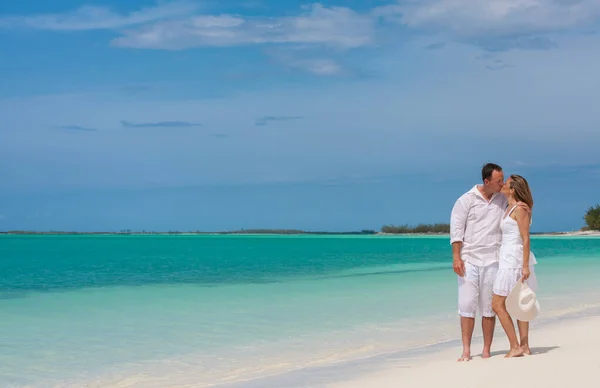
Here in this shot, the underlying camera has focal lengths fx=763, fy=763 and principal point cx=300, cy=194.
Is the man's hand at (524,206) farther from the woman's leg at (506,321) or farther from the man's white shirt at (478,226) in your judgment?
the woman's leg at (506,321)

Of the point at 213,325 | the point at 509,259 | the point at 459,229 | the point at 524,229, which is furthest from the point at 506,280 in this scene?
the point at 213,325

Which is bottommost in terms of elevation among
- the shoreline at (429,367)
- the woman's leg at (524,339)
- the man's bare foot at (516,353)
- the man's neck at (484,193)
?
the shoreline at (429,367)

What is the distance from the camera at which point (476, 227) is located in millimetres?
6027

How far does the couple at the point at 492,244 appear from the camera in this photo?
5941 millimetres

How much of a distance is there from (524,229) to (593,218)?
365ft

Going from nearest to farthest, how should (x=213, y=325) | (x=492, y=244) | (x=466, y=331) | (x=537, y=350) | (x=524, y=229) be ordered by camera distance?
(x=524, y=229) < (x=492, y=244) < (x=466, y=331) < (x=537, y=350) < (x=213, y=325)

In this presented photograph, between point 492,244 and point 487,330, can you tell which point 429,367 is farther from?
point 492,244

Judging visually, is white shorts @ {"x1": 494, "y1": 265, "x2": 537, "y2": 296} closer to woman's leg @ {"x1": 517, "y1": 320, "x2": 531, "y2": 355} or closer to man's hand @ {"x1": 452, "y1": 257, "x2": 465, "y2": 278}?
man's hand @ {"x1": 452, "y1": 257, "x2": 465, "y2": 278}

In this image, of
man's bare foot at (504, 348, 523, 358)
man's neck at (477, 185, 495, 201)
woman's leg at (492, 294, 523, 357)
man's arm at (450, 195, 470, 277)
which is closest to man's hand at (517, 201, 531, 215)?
man's neck at (477, 185, 495, 201)

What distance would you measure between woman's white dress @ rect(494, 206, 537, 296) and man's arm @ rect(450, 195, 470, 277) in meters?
0.29

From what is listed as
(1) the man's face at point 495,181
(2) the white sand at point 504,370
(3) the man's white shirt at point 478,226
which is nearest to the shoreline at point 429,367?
(2) the white sand at point 504,370

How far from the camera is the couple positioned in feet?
19.5

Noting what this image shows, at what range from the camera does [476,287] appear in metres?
6.07

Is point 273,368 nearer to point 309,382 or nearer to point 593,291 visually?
point 309,382
